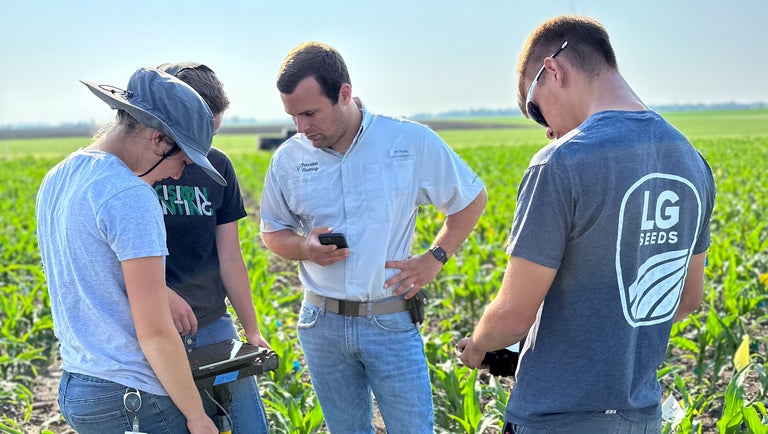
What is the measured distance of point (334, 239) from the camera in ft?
9.34

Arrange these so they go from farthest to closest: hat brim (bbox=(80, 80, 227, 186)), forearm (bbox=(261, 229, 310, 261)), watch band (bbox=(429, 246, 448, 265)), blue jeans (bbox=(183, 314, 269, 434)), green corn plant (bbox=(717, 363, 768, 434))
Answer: green corn plant (bbox=(717, 363, 768, 434)), watch band (bbox=(429, 246, 448, 265)), forearm (bbox=(261, 229, 310, 261)), blue jeans (bbox=(183, 314, 269, 434)), hat brim (bbox=(80, 80, 227, 186))

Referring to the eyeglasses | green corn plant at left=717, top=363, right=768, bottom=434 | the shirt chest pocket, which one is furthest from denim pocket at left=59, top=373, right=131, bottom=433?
green corn plant at left=717, top=363, right=768, bottom=434

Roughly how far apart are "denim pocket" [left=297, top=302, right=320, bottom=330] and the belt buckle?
116 mm

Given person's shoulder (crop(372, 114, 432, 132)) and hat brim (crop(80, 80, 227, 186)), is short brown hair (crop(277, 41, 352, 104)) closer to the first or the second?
person's shoulder (crop(372, 114, 432, 132))

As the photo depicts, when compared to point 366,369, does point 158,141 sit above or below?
above

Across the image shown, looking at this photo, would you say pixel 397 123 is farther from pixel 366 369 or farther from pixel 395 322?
pixel 366 369

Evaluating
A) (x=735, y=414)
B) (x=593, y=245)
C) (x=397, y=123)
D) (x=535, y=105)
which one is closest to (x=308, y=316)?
(x=397, y=123)

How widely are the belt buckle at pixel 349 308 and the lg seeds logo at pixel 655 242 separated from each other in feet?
3.87

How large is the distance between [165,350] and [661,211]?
4.14ft

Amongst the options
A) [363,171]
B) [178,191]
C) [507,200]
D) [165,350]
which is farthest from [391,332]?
[507,200]

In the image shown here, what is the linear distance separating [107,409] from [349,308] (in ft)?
3.50

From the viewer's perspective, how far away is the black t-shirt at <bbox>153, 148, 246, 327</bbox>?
2.72 metres

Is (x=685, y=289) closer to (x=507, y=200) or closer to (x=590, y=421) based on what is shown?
(x=590, y=421)

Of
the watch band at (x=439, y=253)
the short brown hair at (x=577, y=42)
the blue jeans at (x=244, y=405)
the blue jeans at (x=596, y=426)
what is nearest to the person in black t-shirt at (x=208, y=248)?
the blue jeans at (x=244, y=405)
